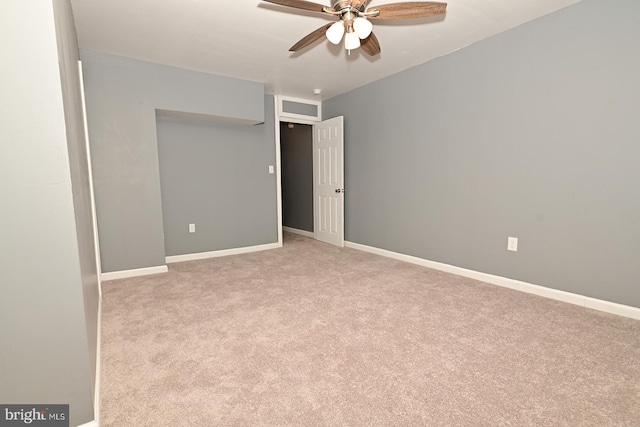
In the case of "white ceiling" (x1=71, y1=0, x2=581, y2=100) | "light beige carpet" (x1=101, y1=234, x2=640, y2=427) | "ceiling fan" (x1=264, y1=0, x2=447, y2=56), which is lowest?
"light beige carpet" (x1=101, y1=234, x2=640, y2=427)

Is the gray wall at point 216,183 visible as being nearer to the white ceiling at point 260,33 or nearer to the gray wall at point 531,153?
the white ceiling at point 260,33

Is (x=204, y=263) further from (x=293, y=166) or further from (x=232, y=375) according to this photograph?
(x=293, y=166)

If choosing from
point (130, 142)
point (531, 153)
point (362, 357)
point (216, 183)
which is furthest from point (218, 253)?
point (531, 153)

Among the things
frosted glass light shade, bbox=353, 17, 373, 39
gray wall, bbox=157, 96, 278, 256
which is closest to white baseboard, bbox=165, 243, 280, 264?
gray wall, bbox=157, 96, 278, 256

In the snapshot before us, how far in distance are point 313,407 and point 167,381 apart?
783 millimetres

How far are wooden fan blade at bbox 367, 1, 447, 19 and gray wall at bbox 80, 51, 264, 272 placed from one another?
2.56m

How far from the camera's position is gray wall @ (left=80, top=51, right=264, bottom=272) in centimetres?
318

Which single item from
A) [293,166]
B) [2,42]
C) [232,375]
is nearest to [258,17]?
[2,42]

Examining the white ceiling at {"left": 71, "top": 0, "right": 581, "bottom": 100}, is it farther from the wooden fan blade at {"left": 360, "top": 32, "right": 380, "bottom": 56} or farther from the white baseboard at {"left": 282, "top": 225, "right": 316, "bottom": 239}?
the white baseboard at {"left": 282, "top": 225, "right": 316, "bottom": 239}

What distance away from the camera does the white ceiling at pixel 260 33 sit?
7.73ft

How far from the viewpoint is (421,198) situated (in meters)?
3.65

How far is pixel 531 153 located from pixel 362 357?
91.3 inches

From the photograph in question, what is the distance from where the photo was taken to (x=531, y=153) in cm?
267

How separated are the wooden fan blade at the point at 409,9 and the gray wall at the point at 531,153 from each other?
4.49 ft
